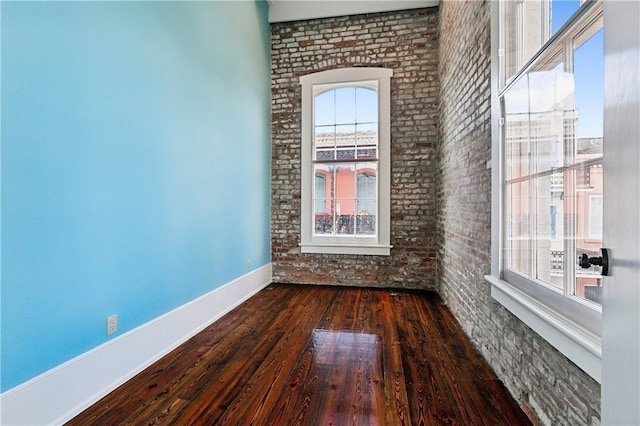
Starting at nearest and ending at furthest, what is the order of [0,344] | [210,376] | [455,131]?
[0,344] → [210,376] → [455,131]

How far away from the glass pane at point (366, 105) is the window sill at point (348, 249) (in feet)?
6.19

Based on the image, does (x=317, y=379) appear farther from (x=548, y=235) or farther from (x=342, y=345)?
(x=548, y=235)

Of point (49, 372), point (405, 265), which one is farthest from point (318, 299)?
point (49, 372)

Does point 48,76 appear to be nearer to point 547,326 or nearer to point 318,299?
point 547,326

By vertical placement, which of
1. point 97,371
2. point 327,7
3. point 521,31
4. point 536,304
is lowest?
point 97,371

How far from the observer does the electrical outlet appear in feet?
6.45

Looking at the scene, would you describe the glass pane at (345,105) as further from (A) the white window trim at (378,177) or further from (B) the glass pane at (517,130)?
(B) the glass pane at (517,130)

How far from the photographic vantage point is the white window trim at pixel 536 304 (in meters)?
1.18

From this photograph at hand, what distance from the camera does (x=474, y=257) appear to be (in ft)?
8.59

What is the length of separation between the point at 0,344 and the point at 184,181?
63.7 inches

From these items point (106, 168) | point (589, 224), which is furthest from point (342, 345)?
point (106, 168)

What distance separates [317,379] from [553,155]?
194 cm

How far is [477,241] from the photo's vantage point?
2.53m

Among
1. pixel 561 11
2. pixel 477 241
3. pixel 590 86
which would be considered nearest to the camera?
pixel 590 86
